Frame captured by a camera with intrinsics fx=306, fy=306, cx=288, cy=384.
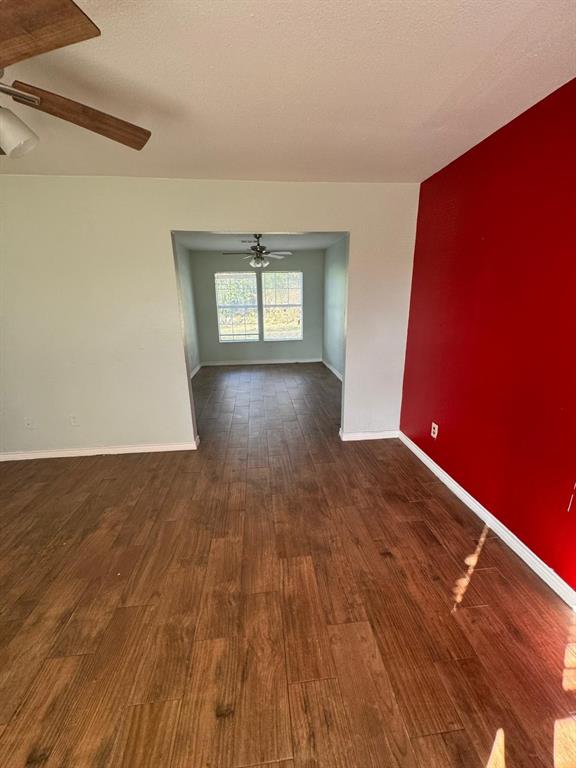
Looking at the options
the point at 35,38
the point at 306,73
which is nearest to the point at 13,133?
the point at 35,38

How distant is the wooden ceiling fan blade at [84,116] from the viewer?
1.14 meters

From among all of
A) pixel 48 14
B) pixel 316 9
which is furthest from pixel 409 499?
pixel 48 14

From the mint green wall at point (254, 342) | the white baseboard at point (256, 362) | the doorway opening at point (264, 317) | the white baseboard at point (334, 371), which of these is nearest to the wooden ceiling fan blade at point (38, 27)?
the doorway opening at point (264, 317)

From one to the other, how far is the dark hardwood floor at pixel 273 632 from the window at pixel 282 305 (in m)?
4.86

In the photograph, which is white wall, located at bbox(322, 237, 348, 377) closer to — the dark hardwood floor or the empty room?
the empty room

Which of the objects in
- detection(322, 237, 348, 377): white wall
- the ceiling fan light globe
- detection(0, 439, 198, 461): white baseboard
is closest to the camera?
the ceiling fan light globe

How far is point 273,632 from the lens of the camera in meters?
1.38

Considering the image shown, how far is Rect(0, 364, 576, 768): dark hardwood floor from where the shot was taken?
3.42 ft

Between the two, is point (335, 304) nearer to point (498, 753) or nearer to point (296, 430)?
point (296, 430)

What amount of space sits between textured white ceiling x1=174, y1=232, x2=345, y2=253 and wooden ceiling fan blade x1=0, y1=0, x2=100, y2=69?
3885 mm

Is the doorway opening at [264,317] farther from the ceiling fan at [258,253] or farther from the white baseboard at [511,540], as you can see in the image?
the white baseboard at [511,540]

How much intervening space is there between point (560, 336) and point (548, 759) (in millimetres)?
1614

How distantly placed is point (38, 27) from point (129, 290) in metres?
2.05

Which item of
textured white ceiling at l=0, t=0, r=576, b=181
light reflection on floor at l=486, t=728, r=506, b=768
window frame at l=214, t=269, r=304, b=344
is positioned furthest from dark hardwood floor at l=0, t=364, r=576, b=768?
window frame at l=214, t=269, r=304, b=344
